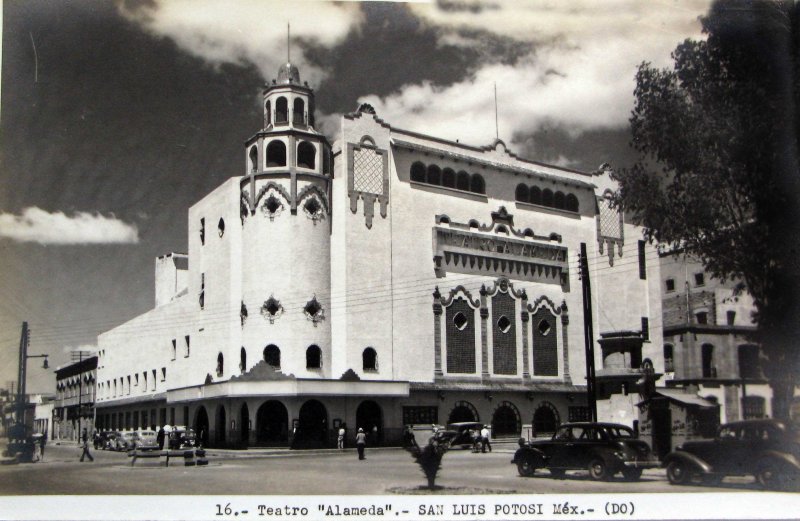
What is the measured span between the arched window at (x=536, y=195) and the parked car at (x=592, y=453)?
24679 mm

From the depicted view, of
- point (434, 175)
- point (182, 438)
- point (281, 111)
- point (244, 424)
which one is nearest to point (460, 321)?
point (434, 175)

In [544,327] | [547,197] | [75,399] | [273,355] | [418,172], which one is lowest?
[75,399]

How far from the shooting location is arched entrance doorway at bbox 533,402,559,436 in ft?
141

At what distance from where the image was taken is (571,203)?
4594 cm

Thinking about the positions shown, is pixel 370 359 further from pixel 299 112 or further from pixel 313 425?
pixel 299 112

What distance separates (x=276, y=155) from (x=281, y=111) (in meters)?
2.02

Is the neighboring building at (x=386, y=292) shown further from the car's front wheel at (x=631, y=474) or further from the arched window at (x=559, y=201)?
the car's front wheel at (x=631, y=474)

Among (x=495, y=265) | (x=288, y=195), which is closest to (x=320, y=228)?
(x=288, y=195)

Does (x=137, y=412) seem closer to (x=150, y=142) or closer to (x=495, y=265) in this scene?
(x=495, y=265)

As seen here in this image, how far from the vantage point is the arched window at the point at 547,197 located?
45.0 metres

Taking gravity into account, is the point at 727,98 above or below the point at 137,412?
above

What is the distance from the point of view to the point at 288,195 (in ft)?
122

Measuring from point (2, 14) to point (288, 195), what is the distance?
17.1 metres

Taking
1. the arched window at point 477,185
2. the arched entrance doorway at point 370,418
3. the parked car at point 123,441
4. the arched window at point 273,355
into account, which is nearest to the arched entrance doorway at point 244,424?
the arched window at point 273,355
